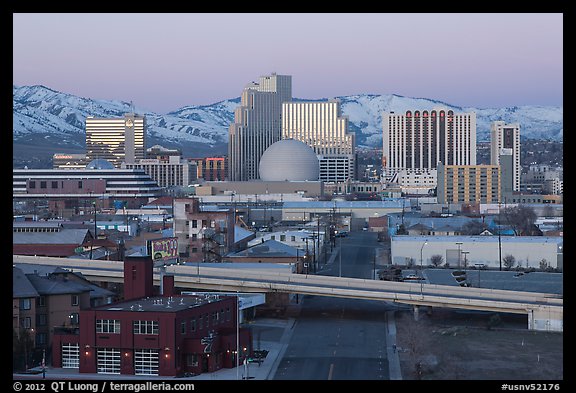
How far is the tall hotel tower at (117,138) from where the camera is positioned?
146750 mm

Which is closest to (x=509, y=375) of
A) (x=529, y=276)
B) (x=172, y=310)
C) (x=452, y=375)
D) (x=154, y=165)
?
(x=452, y=375)

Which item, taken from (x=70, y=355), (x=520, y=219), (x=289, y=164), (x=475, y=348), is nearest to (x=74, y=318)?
(x=70, y=355)

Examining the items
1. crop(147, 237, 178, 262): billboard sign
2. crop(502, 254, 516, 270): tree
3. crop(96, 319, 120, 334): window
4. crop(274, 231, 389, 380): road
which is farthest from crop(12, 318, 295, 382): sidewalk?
crop(502, 254, 516, 270): tree

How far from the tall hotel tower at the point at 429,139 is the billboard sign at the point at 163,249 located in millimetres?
101724

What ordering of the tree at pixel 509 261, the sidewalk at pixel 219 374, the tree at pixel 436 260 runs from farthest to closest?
1. the tree at pixel 436 260
2. the tree at pixel 509 261
3. the sidewalk at pixel 219 374

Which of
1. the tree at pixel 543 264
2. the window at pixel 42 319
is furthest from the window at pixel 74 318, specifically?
the tree at pixel 543 264

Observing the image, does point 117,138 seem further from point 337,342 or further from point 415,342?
point 415,342

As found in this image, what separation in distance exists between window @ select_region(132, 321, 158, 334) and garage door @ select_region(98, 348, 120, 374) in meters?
0.51

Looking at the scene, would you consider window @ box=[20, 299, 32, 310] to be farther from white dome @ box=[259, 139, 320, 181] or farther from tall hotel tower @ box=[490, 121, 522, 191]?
tall hotel tower @ box=[490, 121, 522, 191]

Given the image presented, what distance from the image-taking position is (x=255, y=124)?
6112 inches

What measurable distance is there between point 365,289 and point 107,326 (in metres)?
10.1

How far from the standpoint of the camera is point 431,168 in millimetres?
140875

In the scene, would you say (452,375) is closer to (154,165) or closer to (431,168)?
(154,165)

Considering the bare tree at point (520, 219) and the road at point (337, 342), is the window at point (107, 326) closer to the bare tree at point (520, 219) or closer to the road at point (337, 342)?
the road at point (337, 342)
